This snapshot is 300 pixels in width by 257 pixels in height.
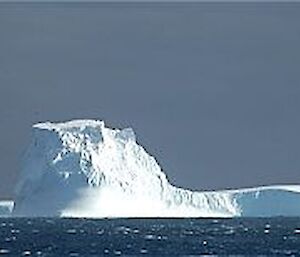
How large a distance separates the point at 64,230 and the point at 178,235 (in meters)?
5.97

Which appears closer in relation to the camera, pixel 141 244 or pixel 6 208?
pixel 141 244

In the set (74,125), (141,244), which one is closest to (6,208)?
(74,125)

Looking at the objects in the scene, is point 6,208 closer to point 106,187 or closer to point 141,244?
point 106,187

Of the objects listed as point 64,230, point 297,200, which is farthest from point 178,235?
point 297,200

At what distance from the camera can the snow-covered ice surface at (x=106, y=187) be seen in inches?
2532

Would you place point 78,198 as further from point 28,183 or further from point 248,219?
point 248,219

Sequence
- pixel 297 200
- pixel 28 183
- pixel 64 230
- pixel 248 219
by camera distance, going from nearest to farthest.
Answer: pixel 64 230
pixel 28 183
pixel 297 200
pixel 248 219

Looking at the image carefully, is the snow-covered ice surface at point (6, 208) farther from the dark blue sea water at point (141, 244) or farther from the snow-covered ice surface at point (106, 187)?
the dark blue sea water at point (141, 244)

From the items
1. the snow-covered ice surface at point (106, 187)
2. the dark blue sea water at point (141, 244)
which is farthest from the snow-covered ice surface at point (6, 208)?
the dark blue sea water at point (141, 244)

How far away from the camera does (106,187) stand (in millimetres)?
67062

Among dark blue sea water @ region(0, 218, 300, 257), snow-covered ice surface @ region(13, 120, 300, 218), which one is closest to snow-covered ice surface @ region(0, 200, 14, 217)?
snow-covered ice surface @ region(13, 120, 300, 218)

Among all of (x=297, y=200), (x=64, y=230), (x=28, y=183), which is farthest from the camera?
(x=297, y=200)

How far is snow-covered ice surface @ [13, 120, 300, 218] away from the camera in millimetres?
64312

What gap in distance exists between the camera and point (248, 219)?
75.2 m
